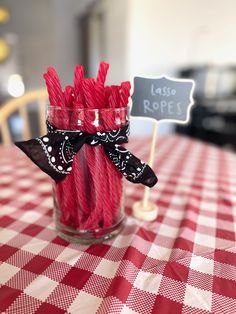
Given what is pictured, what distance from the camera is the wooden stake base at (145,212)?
0.57m

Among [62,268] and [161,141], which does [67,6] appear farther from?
[62,268]

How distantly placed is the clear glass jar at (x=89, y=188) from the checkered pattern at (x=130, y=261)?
0.09 feet

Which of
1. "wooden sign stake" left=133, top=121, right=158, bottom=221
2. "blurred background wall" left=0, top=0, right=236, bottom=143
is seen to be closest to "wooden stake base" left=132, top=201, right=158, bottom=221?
"wooden sign stake" left=133, top=121, right=158, bottom=221

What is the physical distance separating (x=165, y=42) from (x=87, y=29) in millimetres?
1795

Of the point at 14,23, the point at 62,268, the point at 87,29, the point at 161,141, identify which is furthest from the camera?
the point at 87,29

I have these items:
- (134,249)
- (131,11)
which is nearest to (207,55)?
(131,11)

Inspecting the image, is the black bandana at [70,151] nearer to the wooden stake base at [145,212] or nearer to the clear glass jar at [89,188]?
the clear glass jar at [89,188]

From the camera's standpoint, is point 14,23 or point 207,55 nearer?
point 207,55

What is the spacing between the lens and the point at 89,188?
1.48 ft

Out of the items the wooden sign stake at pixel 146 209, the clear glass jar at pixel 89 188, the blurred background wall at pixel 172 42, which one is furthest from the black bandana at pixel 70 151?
the blurred background wall at pixel 172 42

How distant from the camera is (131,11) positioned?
2.48 meters

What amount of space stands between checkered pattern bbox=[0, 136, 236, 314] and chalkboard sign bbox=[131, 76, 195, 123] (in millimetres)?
234

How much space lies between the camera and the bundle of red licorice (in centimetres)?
42

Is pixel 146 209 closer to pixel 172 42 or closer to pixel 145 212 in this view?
pixel 145 212
